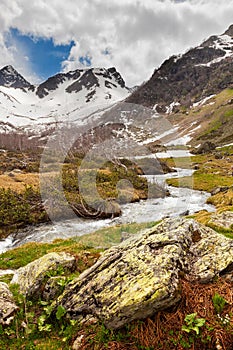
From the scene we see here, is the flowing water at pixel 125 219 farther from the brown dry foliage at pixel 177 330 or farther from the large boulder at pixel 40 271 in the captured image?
the brown dry foliage at pixel 177 330

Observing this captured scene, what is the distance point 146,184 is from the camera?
55.8m

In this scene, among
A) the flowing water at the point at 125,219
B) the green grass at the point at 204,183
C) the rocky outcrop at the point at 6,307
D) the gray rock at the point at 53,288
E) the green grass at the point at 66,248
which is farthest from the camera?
the green grass at the point at 204,183

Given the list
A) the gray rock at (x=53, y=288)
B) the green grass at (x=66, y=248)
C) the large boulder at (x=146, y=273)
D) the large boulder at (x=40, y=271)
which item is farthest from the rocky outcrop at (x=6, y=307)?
the green grass at (x=66, y=248)

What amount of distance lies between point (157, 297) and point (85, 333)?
234cm

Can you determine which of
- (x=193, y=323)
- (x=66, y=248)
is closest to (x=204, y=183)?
(x=66, y=248)

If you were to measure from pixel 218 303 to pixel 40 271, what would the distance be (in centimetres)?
675

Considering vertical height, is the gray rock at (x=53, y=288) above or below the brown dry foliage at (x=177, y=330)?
above

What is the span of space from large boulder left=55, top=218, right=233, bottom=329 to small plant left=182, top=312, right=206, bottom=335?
556 millimetres

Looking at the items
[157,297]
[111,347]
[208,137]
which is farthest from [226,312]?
[208,137]

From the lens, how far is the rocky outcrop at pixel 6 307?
8438 millimetres

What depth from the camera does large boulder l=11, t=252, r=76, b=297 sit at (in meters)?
10.3

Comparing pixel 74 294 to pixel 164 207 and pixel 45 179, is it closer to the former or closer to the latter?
pixel 164 207

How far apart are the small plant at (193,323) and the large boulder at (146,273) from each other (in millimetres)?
556

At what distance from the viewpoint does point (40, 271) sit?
1076 centimetres
